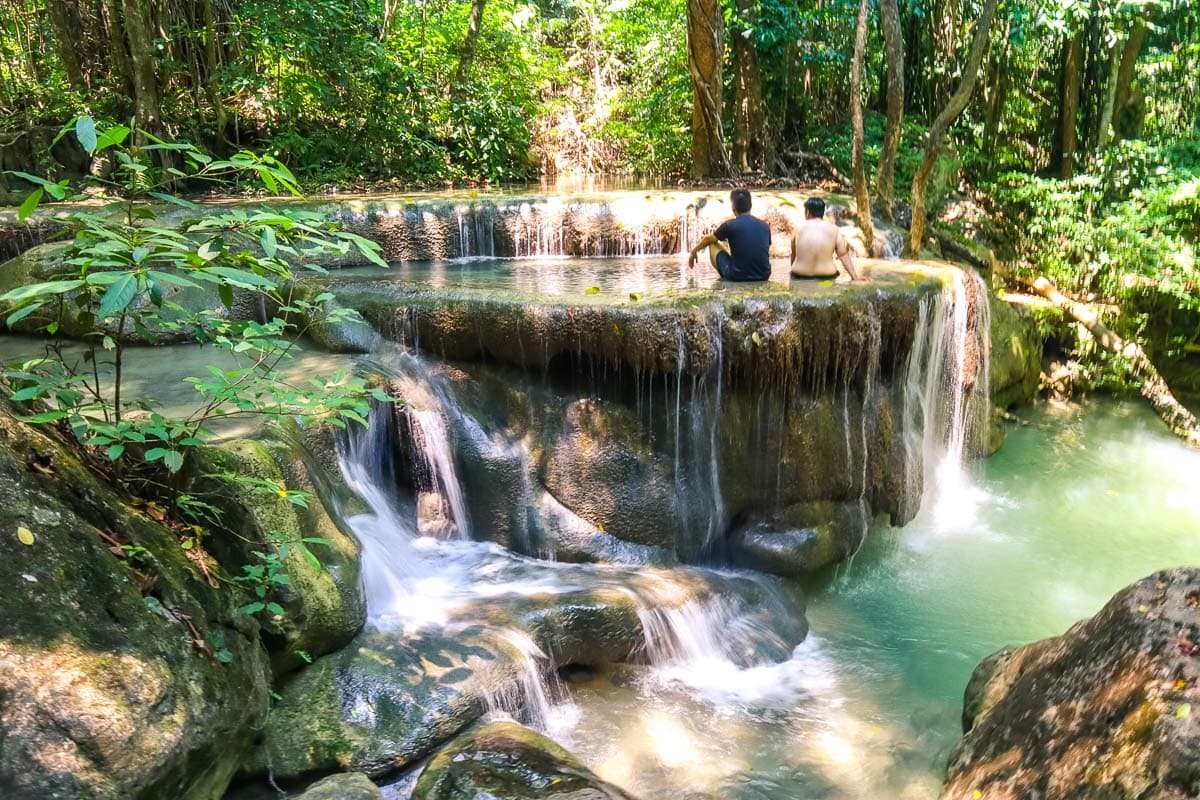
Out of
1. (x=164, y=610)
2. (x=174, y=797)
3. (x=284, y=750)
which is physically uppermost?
(x=164, y=610)

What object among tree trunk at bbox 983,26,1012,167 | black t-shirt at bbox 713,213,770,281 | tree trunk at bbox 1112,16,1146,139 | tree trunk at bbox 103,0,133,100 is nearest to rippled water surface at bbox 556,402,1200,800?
black t-shirt at bbox 713,213,770,281

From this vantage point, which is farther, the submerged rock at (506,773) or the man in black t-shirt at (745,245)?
the man in black t-shirt at (745,245)

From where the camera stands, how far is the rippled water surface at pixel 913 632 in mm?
4301

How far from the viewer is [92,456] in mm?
3256

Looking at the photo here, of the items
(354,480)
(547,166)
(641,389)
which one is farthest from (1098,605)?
(547,166)

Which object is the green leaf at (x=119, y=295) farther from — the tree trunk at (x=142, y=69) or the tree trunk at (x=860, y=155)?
the tree trunk at (x=142, y=69)

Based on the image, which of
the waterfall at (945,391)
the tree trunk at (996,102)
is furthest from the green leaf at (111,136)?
the tree trunk at (996,102)

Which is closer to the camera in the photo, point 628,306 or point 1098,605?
point 628,306

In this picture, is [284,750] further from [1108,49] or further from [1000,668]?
[1108,49]

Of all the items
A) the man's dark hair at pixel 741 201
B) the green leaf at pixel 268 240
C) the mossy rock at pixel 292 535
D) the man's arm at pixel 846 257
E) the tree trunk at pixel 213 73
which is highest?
the tree trunk at pixel 213 73

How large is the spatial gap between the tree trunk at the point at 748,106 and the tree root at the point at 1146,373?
16.8 ft

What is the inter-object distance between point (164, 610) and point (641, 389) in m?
3.64

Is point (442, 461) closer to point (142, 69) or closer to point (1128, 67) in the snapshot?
point (142, 69)

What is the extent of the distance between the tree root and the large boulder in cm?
1021
